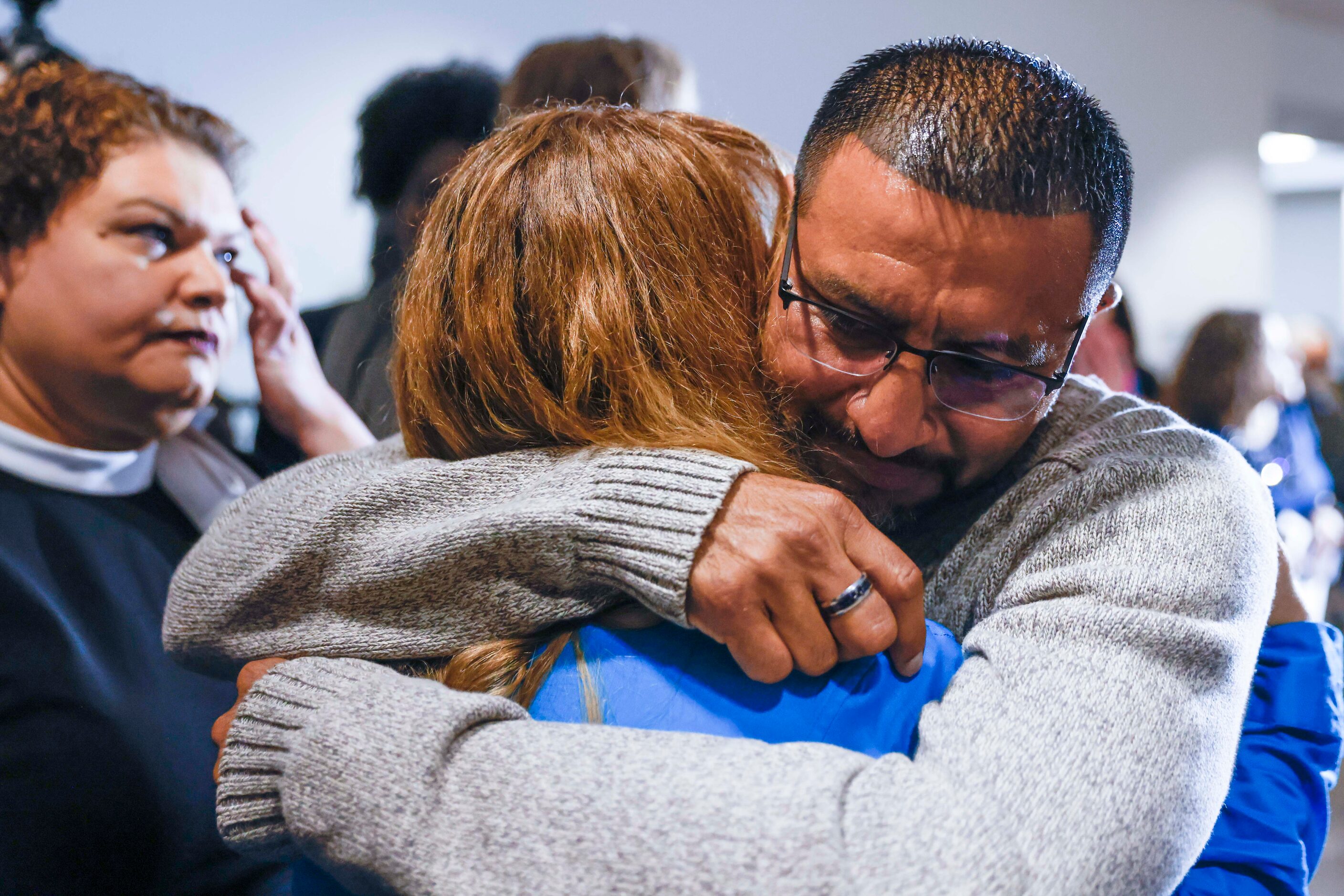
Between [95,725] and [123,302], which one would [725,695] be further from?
[123,302]

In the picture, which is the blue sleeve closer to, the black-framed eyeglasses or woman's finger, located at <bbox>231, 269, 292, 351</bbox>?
the black-framed eyeglasses

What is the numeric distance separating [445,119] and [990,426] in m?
1.50

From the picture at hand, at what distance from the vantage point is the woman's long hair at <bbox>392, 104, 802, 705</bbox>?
0.79 m

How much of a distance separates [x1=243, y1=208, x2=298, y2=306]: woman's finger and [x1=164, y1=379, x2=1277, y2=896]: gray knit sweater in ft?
3.12

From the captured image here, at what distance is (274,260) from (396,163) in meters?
0.40


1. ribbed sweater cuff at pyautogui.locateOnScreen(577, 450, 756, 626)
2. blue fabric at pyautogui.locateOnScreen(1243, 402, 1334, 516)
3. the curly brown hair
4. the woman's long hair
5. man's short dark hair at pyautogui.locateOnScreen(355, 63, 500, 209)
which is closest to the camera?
ribbed sweater cuff at pyautogui.locateOnScreen(577, 450, 756, 626)

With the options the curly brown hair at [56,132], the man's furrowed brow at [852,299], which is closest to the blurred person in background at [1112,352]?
the man's furrowed brow at [852,299]

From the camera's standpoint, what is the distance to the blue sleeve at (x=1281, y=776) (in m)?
0.85

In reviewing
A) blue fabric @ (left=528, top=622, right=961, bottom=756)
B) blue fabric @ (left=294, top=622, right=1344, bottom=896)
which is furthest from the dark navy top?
blue fabric @ (left=528, top=622, right=961, bottom=756)

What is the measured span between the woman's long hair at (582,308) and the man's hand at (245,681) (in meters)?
0.16

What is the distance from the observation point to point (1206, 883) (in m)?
0.84

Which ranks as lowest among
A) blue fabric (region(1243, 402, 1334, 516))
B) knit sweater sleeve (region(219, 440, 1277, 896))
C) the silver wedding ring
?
blue fabric (region(1243, 402, 1334, 516))

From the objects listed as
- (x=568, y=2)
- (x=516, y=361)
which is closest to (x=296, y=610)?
(x=516, y=361)

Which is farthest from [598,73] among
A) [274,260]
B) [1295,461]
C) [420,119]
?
[1295,461]
